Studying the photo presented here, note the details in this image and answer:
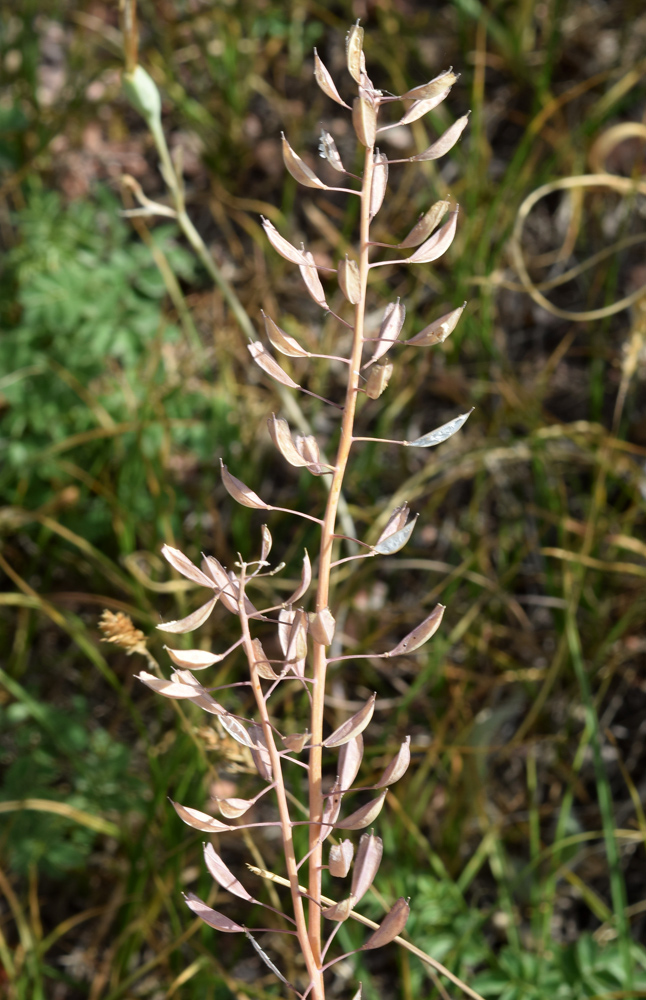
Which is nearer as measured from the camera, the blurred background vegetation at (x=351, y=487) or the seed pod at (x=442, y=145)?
the seed pod at (x=442, y=145)

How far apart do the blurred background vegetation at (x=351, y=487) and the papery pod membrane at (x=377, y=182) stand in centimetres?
97

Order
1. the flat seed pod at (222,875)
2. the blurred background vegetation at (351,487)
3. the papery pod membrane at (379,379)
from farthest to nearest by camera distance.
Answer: the blurred background vegetation at (351,487) → the flat seed pod at (222,875) → the papery pod membrane at (379,379)

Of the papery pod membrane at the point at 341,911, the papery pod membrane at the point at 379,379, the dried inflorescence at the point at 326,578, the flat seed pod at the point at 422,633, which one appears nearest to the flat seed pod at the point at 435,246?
the dried inflorescence at the point at 326,578

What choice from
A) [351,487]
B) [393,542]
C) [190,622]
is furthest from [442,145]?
[351,487]

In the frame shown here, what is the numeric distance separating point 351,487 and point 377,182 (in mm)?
1595

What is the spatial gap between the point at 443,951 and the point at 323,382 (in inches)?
60.6

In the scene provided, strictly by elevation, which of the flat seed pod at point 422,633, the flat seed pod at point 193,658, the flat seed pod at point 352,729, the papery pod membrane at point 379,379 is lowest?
the flat seed pod at point 352,729

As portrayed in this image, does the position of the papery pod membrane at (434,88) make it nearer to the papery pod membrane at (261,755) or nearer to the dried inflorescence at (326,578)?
the dried inflorescence at (326,578)

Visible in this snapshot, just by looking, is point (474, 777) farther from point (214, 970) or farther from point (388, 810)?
point (214, 970)

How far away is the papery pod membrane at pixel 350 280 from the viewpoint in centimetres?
68

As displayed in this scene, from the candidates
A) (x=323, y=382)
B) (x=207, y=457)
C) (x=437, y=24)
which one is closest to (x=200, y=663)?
(x=207, y=457)

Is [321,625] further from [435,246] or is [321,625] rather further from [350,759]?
[435,246]

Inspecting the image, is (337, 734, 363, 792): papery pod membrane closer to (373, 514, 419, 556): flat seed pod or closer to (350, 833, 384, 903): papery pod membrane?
(350, 833, 384, 903): papery pod membrane

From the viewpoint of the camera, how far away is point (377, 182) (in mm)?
725
